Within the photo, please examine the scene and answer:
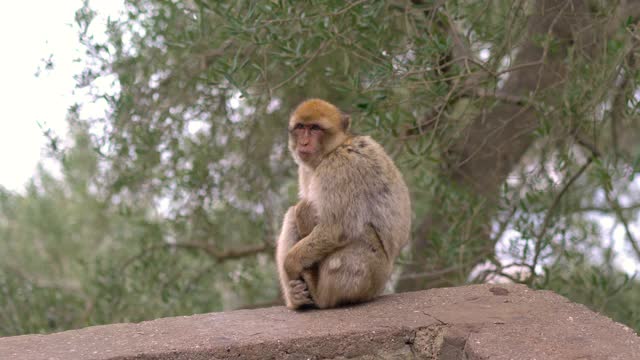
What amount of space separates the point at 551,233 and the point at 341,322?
2.23 metres

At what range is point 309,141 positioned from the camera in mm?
3850

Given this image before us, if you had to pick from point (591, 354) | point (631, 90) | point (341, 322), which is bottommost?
point (591, 354)

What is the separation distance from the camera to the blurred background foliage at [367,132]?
14.1 feet

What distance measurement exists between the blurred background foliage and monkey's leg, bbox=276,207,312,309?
77 cm

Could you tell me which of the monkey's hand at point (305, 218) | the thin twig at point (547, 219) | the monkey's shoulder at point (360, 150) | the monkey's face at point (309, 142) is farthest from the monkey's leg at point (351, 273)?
the thin twig at point (547, 219)

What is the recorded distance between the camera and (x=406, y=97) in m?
4.47

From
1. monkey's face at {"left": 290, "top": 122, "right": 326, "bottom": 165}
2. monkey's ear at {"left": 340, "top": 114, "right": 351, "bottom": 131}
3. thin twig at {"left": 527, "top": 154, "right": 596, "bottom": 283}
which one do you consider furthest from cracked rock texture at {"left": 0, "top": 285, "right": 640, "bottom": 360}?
thin twig at {"left": 527, "top": 154, "right": 596, "bottom": 283}

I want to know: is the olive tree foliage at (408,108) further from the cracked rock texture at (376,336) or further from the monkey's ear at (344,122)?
the cracked rock texture at (376,336)

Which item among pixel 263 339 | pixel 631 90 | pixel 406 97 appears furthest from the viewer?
pixel 406 97

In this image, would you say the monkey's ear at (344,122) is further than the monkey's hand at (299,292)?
Yes

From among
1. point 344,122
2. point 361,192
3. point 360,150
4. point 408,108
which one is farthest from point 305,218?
point 408,108

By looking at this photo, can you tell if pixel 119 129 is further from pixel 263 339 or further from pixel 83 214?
pixel 83 214

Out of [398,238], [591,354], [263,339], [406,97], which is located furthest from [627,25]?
[263,339]

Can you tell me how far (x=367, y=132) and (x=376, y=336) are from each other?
181 cm
